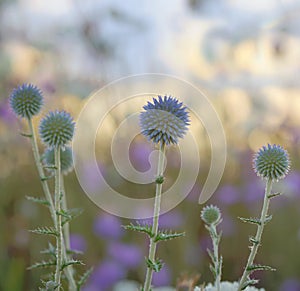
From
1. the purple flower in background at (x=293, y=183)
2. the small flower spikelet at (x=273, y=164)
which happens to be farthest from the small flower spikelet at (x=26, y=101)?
the purple flower in background at (x=293, y=183)

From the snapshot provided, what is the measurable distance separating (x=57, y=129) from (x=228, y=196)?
6.44 ft

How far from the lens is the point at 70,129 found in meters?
0.85

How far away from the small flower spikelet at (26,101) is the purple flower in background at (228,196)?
1.86m

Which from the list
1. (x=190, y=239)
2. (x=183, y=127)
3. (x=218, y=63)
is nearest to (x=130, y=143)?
(x=218, y=63)

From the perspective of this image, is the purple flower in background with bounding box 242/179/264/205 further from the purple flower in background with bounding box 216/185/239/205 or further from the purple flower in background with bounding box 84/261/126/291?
the purple flower in background with bounding box 84/261/126/291

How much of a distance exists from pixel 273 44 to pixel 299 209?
0.78 metres

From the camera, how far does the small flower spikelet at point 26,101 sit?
0.92 metres

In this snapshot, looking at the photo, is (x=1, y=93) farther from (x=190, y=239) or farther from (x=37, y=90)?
(x=37, y=90)

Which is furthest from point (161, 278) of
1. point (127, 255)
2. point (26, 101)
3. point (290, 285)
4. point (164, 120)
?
point (164, 120)

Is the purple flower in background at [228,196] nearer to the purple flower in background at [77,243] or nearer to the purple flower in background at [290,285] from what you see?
the purple flower in background at [290,285]

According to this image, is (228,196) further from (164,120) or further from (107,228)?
(164,120)

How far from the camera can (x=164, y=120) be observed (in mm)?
729

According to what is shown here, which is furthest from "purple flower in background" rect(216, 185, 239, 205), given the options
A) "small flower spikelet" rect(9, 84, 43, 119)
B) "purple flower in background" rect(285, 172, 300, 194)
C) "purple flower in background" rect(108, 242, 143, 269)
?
"small flower spikelet" rect(9, 84, 43, 119)

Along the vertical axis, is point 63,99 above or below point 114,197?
above
